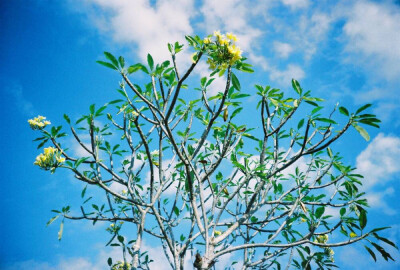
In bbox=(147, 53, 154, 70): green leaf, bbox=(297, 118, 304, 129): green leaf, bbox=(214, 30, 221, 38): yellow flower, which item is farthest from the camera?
bbox=(297, 118, 304, 129): green leaf

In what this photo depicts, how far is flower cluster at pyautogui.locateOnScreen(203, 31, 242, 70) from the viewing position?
4.66ft

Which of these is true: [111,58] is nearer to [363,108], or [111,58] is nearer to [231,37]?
[231,37]

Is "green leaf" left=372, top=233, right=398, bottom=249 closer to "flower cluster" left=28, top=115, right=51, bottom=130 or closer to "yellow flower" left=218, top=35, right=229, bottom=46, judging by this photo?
"yellow flower" left=218, top=35, right=229, bottom=46

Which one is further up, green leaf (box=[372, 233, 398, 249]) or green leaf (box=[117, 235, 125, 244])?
green leaf (box=[117, 235, 125, 244])

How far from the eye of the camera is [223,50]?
57.1 inches

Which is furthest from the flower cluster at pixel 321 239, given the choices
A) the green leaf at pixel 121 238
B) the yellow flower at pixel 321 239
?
the green leaf at pixel 121 238

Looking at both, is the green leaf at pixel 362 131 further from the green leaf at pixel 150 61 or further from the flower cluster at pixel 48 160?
the flower cluster at pixel 48 160

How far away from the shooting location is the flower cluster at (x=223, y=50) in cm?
142

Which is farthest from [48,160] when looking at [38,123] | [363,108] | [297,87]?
[363,108]

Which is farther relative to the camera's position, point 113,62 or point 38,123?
point 38,123

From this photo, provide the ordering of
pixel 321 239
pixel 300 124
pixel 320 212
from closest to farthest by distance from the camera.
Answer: pixel 320 212 → pixel 300 124 → pixel 321 239

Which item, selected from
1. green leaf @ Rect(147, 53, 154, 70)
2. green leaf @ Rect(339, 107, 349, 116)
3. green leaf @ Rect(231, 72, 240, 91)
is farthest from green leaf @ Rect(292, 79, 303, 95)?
green leaf @ Rect(147, 53, 154, 70)

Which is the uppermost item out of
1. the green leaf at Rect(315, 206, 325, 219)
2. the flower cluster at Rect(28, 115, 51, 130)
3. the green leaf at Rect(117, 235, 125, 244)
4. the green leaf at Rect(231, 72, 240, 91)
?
the flower cluster at Rect(28, 115, 51, 130)

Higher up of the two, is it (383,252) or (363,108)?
(363,108)
